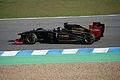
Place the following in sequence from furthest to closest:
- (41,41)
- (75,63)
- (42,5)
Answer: (42,5)
(41,41)
(75,63)

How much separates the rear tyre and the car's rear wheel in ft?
7.10

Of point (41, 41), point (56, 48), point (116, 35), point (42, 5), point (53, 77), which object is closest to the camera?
point (53, 77)

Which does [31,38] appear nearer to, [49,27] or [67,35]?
[67,35]

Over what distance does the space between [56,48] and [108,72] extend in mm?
3733

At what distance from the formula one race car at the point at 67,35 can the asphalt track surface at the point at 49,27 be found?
0.77ft

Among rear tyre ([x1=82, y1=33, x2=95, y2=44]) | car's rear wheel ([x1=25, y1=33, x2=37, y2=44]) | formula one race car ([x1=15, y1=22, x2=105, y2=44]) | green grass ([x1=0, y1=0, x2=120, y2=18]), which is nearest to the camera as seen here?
rear tyre ([x1=82, y1=33, x2=95, y2=44])

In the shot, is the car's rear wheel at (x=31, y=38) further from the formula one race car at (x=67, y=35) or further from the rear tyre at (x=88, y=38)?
the rear tyre at (x=88, y=38)

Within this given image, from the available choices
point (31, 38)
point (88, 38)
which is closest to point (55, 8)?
point (31, 38)

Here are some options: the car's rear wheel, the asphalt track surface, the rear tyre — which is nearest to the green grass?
the asphalt track surface

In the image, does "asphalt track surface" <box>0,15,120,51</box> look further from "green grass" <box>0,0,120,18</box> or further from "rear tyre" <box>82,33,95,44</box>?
"green grass" <box>0,0,120,18</box>

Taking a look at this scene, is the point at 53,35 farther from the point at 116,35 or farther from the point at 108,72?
the point at 108,72

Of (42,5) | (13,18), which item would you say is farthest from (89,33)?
(42,5)

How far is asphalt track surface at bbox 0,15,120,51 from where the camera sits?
1262 cm

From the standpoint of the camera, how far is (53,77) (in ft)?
28.5
